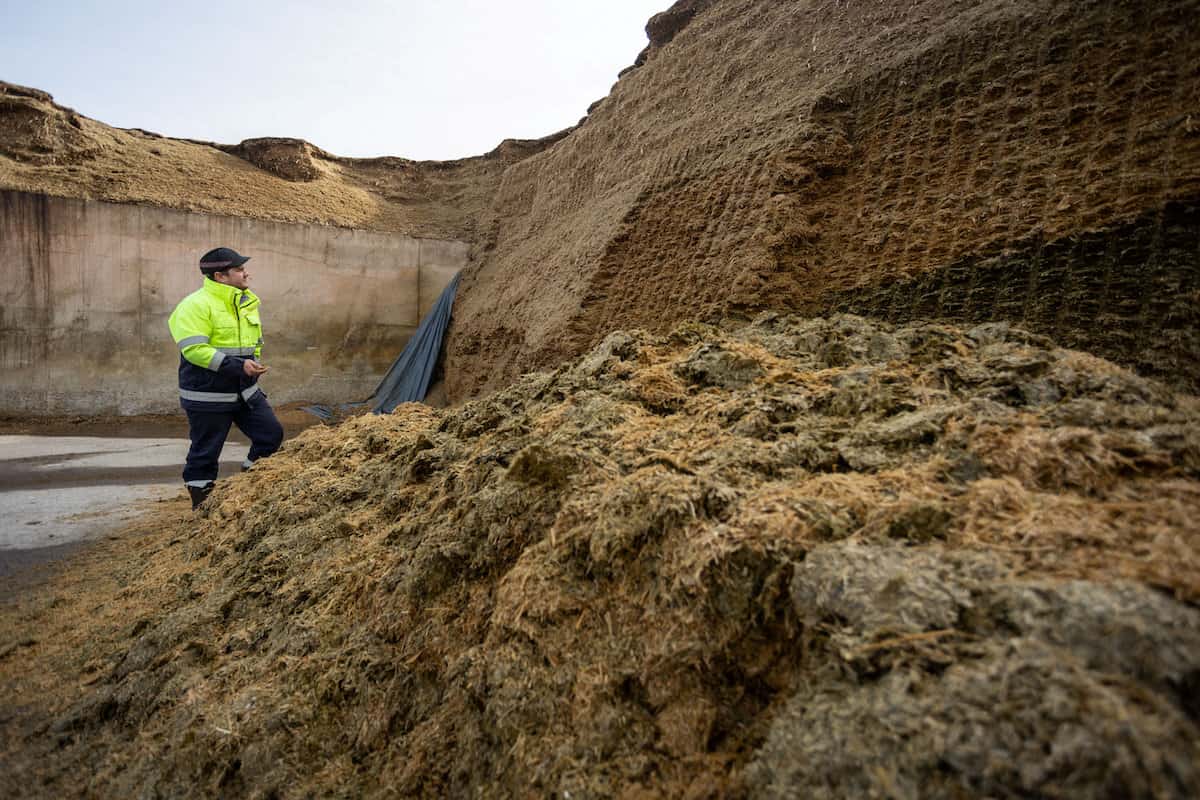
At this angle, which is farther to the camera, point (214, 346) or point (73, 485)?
point (73, 485)

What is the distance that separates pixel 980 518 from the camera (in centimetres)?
128

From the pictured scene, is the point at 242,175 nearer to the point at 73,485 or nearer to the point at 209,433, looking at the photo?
the point at 73,485

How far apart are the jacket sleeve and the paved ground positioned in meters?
1.27

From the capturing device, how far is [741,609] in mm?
1368

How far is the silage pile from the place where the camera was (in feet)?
3.09

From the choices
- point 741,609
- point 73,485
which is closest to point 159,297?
point 73,485

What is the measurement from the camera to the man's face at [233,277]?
4422 mm

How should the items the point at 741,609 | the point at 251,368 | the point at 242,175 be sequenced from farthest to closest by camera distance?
the point at 242,175 → the point at 251,368 → the point at 741,609

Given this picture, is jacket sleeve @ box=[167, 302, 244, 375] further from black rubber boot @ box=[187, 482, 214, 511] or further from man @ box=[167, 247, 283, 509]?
black rubber boot @ box=[187, 482, 214, 511]

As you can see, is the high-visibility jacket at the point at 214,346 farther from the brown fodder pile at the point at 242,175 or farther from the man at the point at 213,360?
the brown fodder pile at the point at 242,175

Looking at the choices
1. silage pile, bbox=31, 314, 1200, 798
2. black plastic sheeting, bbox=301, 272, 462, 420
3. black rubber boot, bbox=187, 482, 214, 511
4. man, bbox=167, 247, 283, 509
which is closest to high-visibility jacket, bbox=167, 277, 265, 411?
man, bbox=167, 247, 283, 509

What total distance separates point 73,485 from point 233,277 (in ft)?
8.20

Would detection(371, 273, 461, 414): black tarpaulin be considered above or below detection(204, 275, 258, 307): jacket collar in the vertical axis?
below

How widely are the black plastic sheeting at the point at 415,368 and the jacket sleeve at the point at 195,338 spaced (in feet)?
14.9
